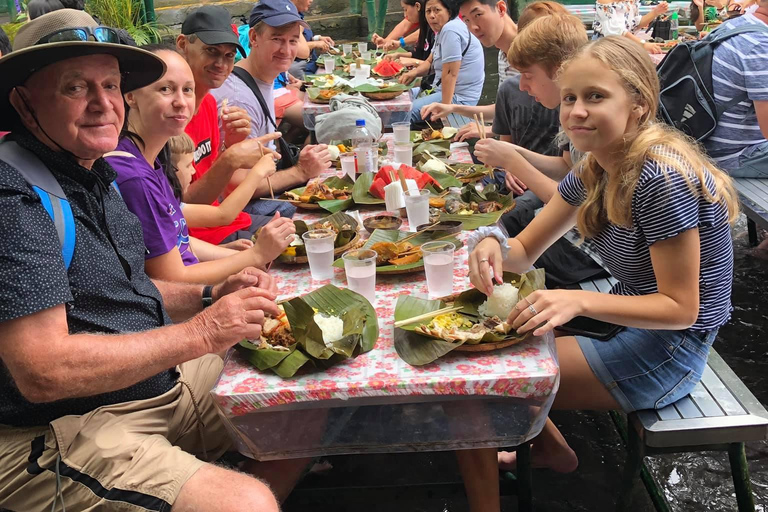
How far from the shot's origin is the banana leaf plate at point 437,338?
5.54ft

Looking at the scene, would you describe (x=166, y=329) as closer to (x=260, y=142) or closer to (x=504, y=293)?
(x=504, y=293)

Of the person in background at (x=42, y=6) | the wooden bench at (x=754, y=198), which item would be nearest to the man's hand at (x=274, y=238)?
the wooden bench at (x=754, y=198)

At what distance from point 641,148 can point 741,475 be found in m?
1.08

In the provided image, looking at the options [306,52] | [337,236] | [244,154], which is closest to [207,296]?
[337,236]

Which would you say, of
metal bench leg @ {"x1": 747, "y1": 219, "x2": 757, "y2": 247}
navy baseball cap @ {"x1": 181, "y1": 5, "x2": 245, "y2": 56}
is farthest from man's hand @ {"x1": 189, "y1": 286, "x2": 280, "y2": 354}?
metal bench leg @ {"x1": 747, "y1": 219, "x2": 757, "y2": 247}

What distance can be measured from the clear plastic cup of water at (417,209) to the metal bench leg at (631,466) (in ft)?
3.68

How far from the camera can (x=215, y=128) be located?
12.5ft

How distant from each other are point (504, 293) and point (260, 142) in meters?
1.92

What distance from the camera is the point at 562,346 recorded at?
2.23m

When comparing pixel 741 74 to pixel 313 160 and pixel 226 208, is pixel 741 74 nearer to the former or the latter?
pixel 313 160

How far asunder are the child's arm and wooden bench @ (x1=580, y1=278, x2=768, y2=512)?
197 cm

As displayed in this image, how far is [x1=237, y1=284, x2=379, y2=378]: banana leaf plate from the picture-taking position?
1692 millimetres

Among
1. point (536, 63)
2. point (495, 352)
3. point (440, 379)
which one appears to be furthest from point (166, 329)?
point (536, 63)

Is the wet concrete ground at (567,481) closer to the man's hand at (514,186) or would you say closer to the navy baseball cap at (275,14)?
the man's hand at (514,186)
